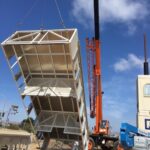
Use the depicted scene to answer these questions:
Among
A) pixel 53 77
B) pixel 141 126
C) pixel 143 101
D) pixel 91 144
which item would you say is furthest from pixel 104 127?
pixel 53 77

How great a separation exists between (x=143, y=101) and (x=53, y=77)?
727cm

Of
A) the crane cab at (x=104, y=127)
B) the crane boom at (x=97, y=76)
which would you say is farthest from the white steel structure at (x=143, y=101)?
the crane boom at (x=97, y=76)

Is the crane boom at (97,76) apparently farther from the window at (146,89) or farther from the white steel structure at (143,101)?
the window at (146,89)

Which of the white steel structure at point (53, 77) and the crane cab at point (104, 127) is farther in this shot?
the crane cab at point (104, 127)

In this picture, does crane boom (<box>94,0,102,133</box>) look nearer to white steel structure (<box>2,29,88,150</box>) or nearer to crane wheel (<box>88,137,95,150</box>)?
crane wheel (<box>88,137,95,150</box>)

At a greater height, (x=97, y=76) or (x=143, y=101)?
(x=97, y=76)

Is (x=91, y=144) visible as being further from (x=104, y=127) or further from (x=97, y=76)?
(x=97, y=76)

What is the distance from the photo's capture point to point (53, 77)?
19391 millimetres

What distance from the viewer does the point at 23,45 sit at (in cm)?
1803

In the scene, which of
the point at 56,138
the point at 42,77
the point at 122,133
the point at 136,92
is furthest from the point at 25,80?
the point at 136,92

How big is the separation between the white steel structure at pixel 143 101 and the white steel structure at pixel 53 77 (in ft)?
13.6

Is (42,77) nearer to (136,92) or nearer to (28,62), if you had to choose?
(28,62)

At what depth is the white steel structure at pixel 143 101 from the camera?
21562 mm

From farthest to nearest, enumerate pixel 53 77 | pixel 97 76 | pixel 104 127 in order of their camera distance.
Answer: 1. pixel 97 76
2. pixel 104 127
3. pixel 53 77
